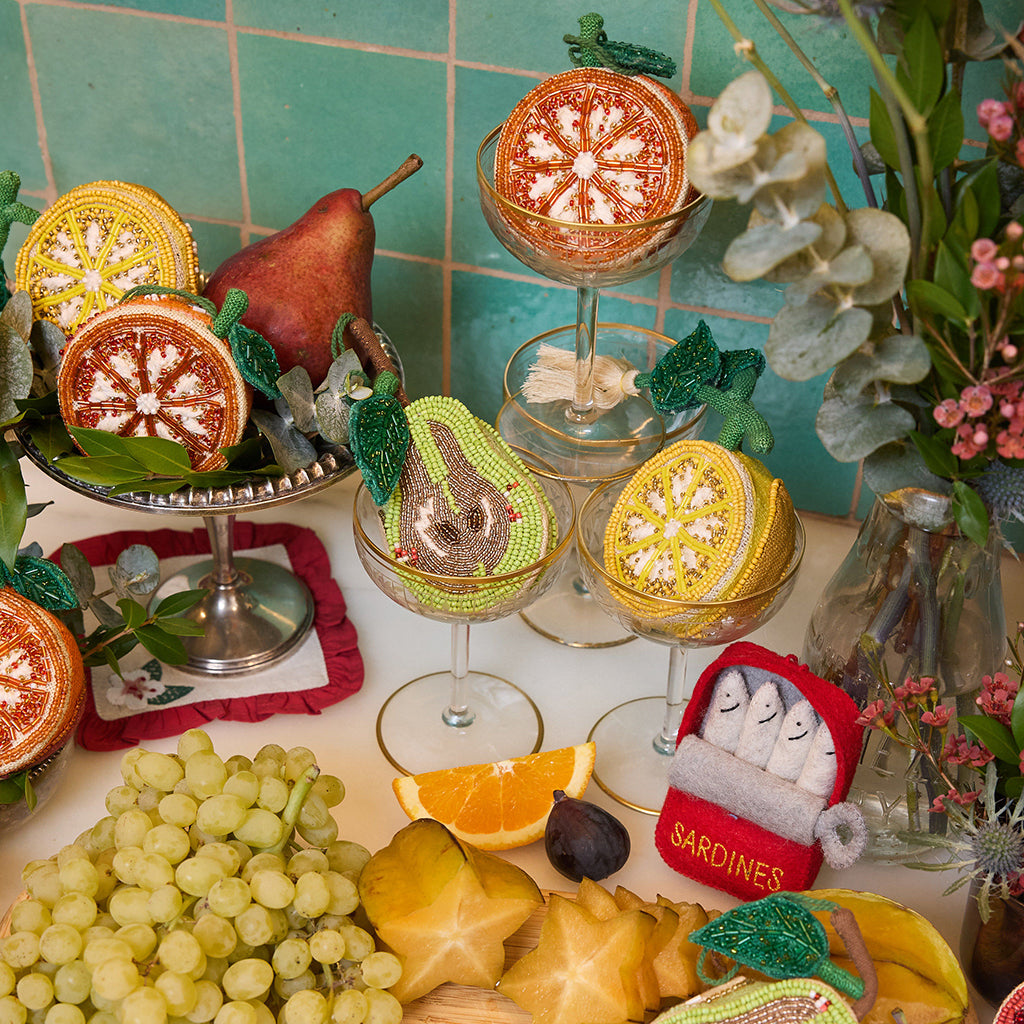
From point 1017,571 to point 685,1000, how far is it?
0.47m

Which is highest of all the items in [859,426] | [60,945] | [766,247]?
[766,247]

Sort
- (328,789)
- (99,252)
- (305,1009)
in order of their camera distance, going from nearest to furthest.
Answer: (305,1009), (328,789), (99,252)

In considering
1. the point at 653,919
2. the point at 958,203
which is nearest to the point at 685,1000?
Result: the point at 653,919

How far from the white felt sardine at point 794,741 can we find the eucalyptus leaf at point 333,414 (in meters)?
0.31

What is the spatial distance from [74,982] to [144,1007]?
0.05m

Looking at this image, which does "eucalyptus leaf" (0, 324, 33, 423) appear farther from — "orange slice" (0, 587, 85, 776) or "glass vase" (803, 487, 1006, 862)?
"glass vase" (803, 487, 1006, 862)

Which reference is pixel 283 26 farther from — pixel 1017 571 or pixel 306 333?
pixel 1017 571

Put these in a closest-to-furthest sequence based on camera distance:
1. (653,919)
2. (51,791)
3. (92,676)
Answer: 1. (653,919)
2. (51,791)
3. (92,676)

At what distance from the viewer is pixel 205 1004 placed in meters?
0.52

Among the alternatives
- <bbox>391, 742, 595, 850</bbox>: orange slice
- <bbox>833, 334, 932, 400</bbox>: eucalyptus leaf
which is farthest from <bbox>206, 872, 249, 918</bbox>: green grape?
<bbox>833, 334, 932, 400</bbox>: eucalyptus leaf

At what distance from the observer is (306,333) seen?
2.46ft

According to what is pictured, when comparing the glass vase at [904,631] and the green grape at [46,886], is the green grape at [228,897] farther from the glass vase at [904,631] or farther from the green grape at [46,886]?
the glass vase at [904,631]

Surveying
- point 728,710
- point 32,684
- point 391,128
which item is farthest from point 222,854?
point 391,128

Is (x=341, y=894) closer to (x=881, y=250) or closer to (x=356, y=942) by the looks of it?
(x=356, y=942)
